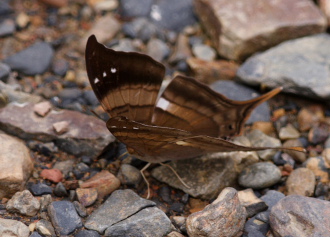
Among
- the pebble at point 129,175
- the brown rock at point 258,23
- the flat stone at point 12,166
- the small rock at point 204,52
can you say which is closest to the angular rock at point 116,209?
the pebble at point 129,175

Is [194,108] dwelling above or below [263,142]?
above

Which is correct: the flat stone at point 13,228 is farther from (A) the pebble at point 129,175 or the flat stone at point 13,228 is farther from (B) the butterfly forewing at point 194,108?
(B) the butterfly forewing at point 194,108

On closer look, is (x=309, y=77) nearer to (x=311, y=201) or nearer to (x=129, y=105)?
(x=311, y=201)

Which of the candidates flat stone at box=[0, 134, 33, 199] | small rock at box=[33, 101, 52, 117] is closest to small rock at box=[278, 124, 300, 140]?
small rock at box=[33, 101, 52, 117]

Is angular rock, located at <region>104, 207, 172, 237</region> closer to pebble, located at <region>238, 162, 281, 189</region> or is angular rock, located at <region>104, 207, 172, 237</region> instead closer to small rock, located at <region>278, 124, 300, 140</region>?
pebble, located at <region>238, 162, 281, 189</region>

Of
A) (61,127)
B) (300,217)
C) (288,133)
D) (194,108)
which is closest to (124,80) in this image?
(194,108)

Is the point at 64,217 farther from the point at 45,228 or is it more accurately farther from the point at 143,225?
the point at 143,225

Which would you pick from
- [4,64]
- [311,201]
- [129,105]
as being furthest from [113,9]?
[311,201]
